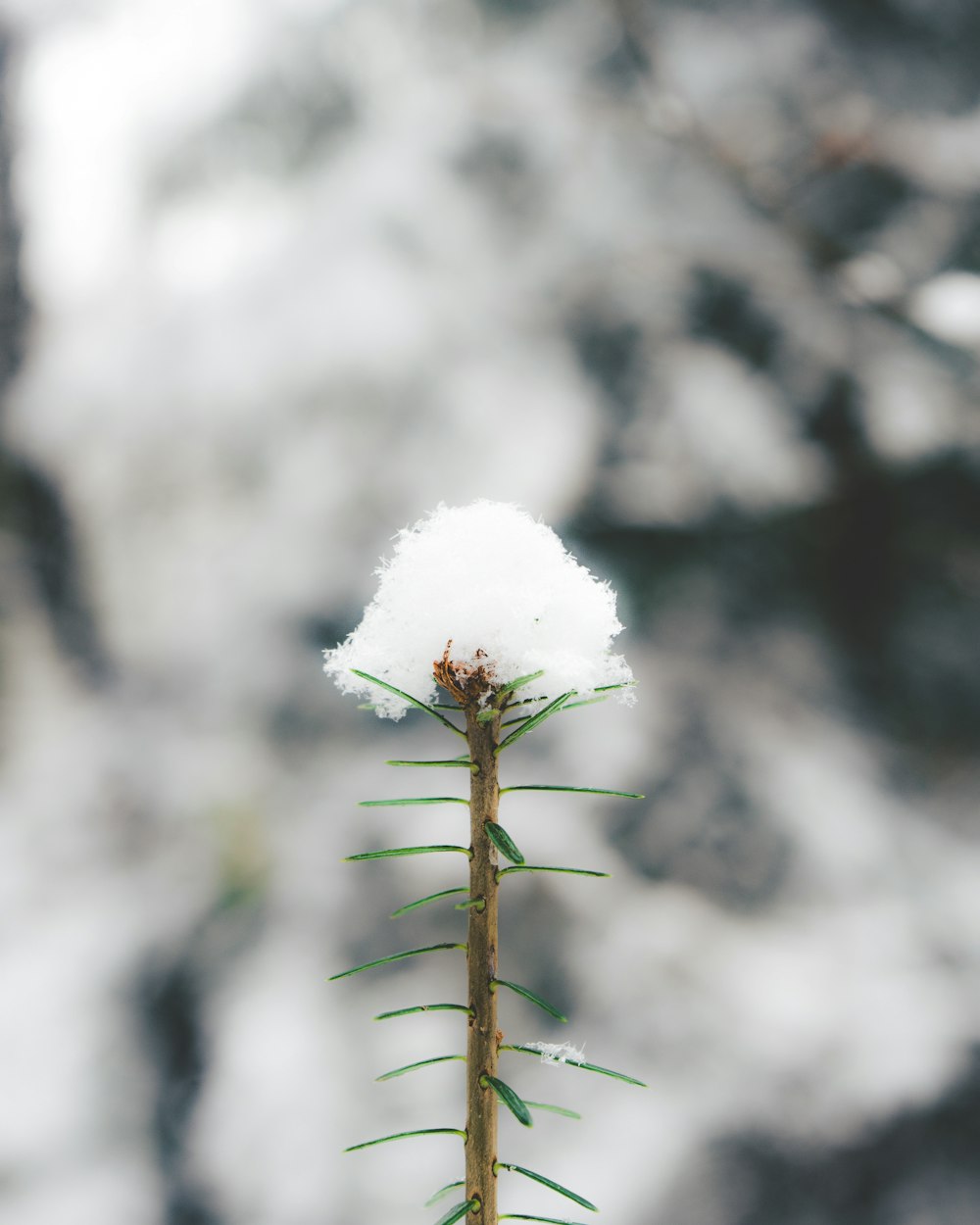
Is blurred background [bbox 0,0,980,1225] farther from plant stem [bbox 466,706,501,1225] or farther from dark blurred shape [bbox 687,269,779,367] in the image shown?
plant stem [bbox 466,706,501,1225]

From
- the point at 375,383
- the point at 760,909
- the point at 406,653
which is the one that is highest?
the point at 375,383

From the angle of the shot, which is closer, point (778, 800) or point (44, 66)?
point (778, 800)

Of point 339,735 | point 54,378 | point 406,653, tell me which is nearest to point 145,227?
point 54,378

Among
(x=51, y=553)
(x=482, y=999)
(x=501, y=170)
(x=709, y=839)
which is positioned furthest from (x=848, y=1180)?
(x=501, y=170)

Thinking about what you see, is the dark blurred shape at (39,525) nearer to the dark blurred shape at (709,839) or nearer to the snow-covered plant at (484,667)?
the dark blurred shape at (709,839)

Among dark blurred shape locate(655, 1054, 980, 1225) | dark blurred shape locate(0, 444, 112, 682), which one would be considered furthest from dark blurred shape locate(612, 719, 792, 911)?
dark blurred shape locate(0, 444, 112, 682)

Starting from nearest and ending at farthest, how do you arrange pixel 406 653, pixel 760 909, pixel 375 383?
pixel 406 653 → pixel 760 909 → pixel 375 383

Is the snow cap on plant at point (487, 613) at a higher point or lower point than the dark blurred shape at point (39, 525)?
lower

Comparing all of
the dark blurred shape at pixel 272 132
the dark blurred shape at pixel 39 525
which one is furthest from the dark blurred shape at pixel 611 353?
the dark blurred shape at pixel 39 525

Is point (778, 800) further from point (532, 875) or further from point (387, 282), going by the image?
point (387, 282)
